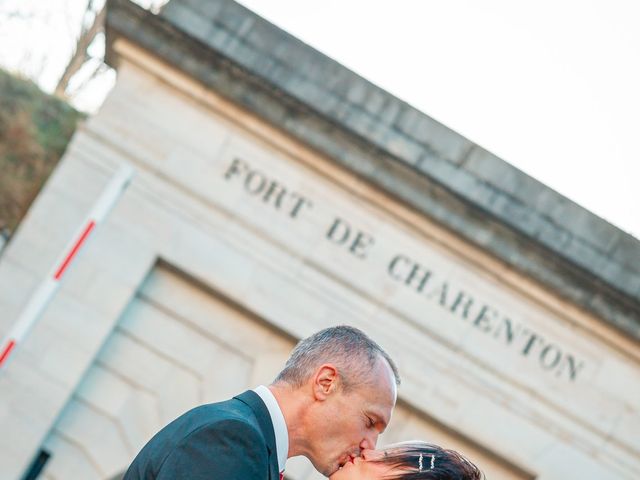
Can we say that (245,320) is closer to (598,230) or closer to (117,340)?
(117,340)

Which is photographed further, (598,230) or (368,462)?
(598,230)

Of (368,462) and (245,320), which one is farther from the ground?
(245,320)

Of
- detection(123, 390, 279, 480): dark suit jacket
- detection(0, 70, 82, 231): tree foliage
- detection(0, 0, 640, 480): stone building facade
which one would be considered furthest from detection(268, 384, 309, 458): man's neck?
detection(0, 70, 82, 231): tree foliage

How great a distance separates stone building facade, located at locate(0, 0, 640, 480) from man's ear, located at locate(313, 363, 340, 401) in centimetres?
585

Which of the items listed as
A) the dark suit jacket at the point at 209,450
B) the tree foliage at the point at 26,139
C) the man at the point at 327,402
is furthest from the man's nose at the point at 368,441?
the tree foliage at the point at 26,139

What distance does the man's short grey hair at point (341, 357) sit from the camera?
3844 millimetres

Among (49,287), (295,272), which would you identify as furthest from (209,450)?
(295,272)

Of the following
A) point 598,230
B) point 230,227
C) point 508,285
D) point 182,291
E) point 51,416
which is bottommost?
point 51,416

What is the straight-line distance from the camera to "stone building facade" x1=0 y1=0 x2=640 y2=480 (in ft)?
32.0

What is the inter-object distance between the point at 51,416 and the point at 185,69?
3.20m

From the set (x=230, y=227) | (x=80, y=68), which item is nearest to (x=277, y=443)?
(x=230, y=227)

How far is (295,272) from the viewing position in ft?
32.3

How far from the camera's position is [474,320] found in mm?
9859

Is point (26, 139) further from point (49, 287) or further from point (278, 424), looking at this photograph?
point (278, 424)
